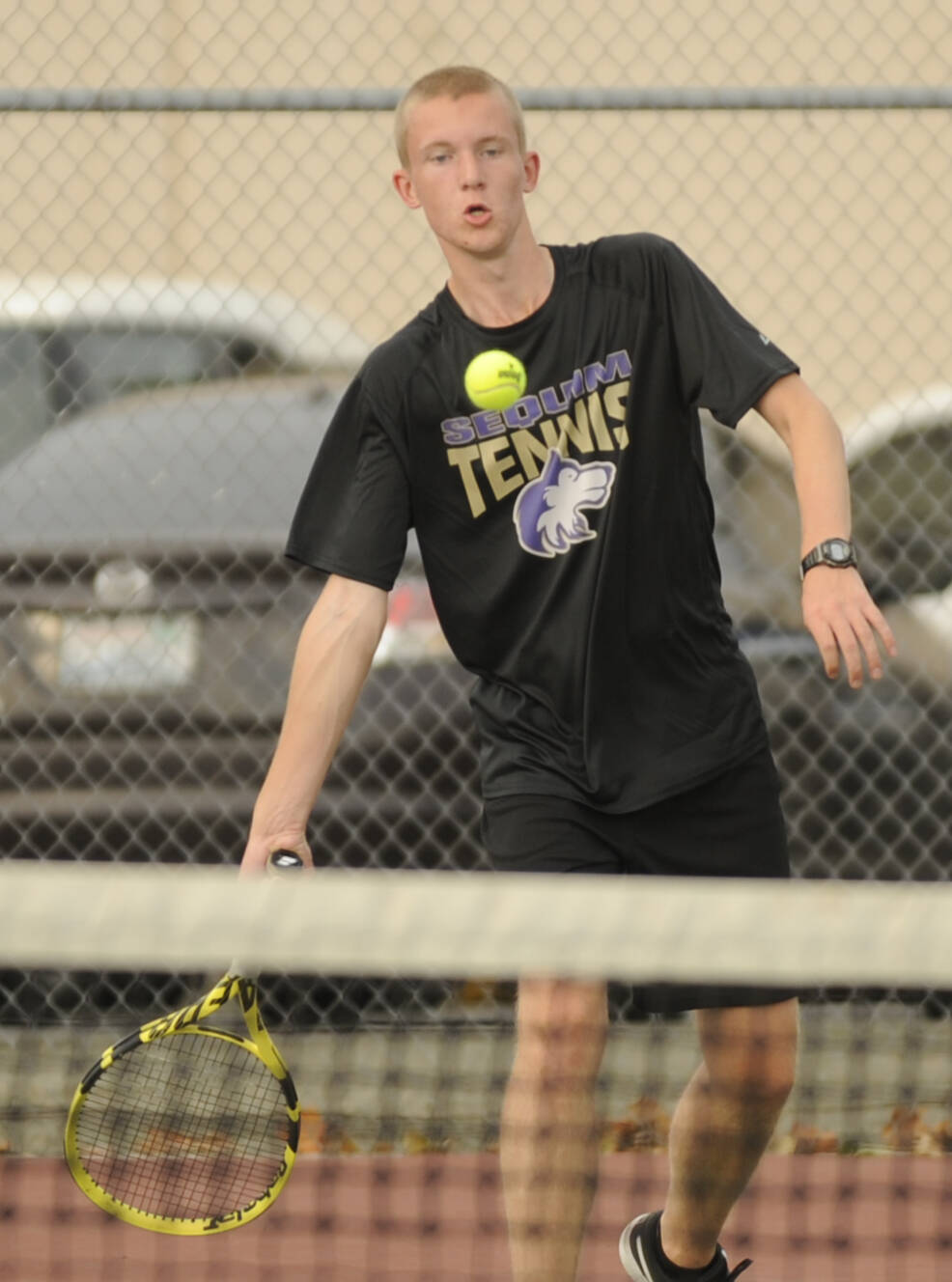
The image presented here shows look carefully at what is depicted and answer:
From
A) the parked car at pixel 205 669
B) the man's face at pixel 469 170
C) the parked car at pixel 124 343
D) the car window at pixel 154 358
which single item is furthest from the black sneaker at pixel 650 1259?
the car window at pixel 154 358

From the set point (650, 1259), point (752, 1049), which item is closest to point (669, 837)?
point (752, 1049)

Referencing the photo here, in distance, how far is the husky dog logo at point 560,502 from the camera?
118 inches

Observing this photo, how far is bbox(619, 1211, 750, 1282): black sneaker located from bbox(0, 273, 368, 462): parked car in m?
2.69

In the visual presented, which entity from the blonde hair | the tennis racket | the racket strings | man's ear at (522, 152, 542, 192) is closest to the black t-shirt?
man's ear at (522, 152, 542, 192)

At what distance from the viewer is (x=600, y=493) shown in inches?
118

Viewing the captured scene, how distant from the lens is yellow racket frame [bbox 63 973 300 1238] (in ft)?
9.26

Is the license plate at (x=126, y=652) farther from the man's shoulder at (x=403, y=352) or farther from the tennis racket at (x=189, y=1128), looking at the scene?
the man's shoulder at (x=403, y=352)

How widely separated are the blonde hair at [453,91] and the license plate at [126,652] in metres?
1.89

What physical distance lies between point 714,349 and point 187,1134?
159 centimetres

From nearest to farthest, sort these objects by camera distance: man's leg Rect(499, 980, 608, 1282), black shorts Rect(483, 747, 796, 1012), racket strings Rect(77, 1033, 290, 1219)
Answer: man's leg Rect(499, 980, 608, 1282)
black shorts Rect(483, 747, 796, 1012)
racket strings Rect(77, 1033, 290, 1219)

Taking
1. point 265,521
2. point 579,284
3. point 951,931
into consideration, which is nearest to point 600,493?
point 579,284

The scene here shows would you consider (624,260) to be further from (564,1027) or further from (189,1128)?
(189,1128)

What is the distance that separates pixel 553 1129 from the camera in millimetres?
2803

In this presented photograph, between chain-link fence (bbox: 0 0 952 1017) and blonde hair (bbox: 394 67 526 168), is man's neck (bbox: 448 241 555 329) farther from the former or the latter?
chain-link fence (bbox: 0 0 952 1017)
